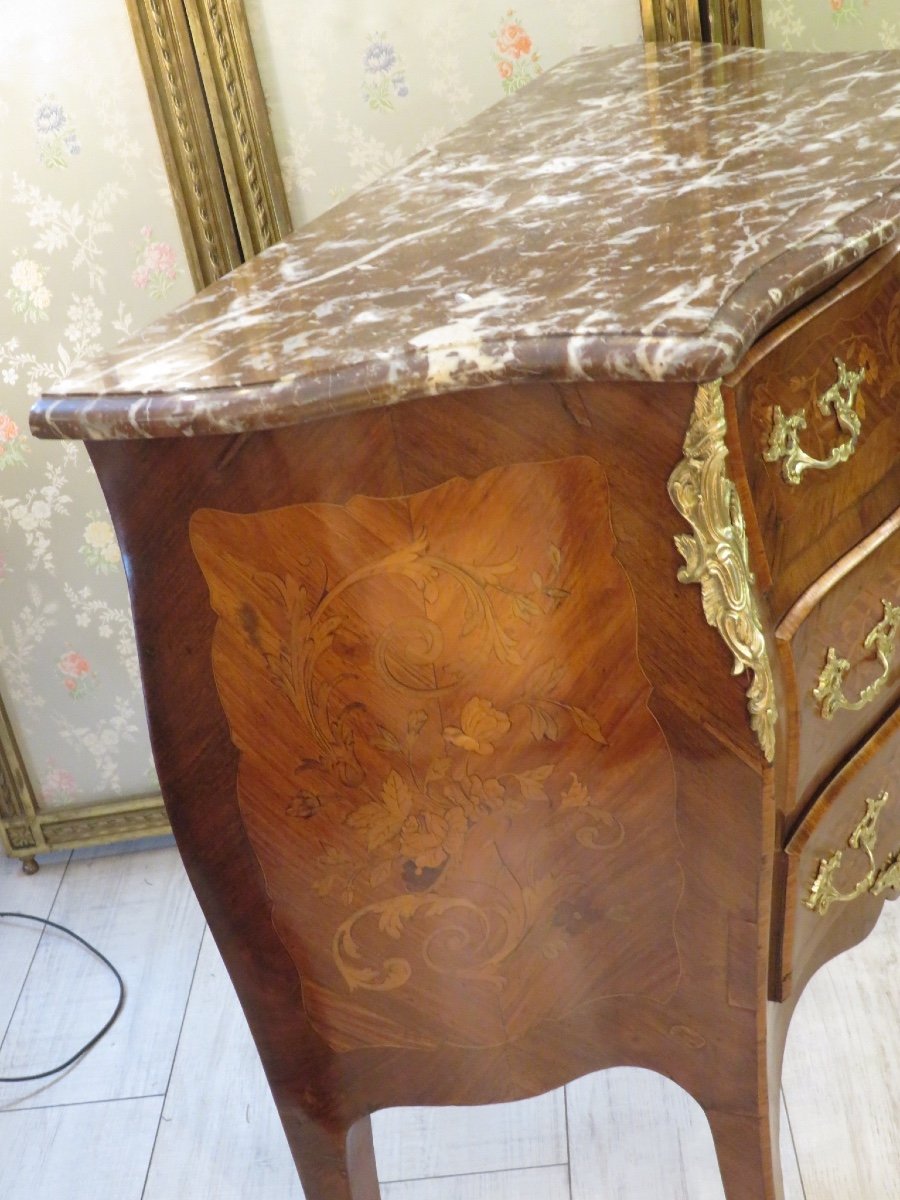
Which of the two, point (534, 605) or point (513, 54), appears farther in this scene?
point (513, 54)

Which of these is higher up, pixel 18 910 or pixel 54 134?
pixel 54 134

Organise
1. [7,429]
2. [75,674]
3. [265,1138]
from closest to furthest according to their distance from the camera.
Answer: [265,1138] < [7,429] < [75,674]

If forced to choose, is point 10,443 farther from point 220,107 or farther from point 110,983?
point 110,983

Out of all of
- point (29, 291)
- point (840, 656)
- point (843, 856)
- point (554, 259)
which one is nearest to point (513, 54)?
point (29, 291)

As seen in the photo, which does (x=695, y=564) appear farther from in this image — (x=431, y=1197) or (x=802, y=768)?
(x=431, y=1197)

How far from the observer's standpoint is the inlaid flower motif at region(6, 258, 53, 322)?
1771mm

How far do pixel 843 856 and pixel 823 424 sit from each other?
1.39 feet

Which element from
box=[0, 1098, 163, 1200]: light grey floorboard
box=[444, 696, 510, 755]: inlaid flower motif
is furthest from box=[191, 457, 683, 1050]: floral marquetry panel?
box=[0, 1098, 163, 1200]: light grey floorboard

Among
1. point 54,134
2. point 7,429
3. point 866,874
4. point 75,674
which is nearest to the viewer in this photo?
point 866,874

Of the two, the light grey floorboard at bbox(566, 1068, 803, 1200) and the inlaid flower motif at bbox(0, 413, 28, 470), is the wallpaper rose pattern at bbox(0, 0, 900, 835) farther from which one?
the light grey floorboard at bbox(566, 1068, 803, 1200)

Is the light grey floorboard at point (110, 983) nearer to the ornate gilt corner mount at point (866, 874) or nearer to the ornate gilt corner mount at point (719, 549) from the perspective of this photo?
the ornate gilt corner mount at point (866, 874)

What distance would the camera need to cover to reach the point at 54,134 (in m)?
1.70

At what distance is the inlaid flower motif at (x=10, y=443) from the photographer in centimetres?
186

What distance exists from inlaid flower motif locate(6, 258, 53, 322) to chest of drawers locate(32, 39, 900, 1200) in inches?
26.4
